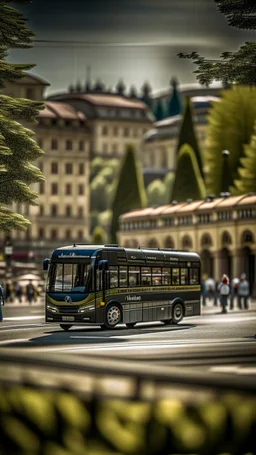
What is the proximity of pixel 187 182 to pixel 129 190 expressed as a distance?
6544 millimetres

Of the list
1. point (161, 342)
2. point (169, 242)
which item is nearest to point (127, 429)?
point (161, 342)

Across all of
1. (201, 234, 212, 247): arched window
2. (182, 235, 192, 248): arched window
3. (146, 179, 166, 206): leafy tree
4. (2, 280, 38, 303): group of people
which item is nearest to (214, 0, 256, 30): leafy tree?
(2, 280, 38, 303): group of people

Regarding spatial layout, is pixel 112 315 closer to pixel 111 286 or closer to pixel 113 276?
pixel 111 286

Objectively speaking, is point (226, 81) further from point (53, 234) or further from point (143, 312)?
point (53, 234)

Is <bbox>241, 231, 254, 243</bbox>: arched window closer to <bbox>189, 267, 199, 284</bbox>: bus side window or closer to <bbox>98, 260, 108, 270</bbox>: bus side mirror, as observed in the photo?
A: <bbox>189, 267, 199, 284</bbox>: bus side window

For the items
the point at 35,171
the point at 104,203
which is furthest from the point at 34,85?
the point at 104,203

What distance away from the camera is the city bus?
34.2 meters

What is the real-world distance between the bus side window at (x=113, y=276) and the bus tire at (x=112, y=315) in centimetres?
52

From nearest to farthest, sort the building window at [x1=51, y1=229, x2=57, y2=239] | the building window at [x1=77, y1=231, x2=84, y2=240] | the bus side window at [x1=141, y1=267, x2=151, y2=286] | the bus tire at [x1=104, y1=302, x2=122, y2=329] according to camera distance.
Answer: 1. the bus tire at [x1=104, y1=302, x2=122, y2=329]
2. the bus side window at [x1=141, y1=267, x2=151, y2=286]
3. the building window at [x1=51, y1=229, x2=57, y2=239]
4. the building window at [x1=77, y1=231, x2=84, y2=240]

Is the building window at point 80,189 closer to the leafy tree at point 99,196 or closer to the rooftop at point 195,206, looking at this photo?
the leafy tree at point 99,196

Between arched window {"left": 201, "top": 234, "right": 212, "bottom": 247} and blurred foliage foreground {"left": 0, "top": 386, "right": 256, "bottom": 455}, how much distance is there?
7326cm

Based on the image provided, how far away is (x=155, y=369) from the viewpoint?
19469 mm

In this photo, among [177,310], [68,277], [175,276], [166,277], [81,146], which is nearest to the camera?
[68,277]

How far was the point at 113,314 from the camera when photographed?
3522 cm
